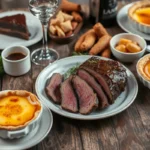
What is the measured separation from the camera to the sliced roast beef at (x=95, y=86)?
120cm

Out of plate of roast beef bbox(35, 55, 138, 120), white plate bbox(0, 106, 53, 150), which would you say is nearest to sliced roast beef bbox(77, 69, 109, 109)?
plate of roast beef bbox(35, 55, 138, 120)

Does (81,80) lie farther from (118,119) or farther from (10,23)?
(10,23)

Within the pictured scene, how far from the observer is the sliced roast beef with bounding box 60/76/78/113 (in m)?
1.19

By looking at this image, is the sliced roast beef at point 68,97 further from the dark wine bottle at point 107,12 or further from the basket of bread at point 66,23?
the dark wine bottle at point 107,12

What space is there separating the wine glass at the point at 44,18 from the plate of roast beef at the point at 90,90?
0.14 m

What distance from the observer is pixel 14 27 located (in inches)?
62.4

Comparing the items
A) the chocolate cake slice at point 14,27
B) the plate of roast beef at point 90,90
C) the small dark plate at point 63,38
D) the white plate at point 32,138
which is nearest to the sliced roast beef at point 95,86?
the plate of roast beef at point 90,90

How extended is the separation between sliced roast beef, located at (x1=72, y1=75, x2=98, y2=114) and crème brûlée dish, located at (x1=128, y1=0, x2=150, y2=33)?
1.47 ft

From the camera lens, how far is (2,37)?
1582 mm

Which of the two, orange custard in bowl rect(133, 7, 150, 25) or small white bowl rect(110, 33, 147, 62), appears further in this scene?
orange custard in bowl rect(133, 7, 150, 25)

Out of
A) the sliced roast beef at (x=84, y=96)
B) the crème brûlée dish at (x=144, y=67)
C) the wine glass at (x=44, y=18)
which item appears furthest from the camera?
the wine glass at (x=44, y=18)

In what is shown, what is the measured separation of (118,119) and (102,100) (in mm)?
79

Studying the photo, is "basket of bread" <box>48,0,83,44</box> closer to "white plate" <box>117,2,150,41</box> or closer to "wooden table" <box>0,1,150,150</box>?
"white plate" <box>117,2,150,41</box>

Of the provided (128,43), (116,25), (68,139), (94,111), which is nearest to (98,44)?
(128,43)
